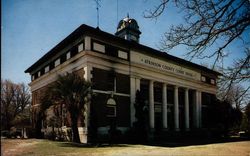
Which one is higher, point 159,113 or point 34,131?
point 159,113

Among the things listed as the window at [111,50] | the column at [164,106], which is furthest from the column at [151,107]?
the window at [111,50]

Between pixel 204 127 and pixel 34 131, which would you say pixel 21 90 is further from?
pixel 204 127

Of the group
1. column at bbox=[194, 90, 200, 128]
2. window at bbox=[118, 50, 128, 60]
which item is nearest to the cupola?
window at bbox=[118, 50, 128, 60]

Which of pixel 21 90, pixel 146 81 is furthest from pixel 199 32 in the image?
pixel 21 90

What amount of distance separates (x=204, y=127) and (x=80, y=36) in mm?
24864

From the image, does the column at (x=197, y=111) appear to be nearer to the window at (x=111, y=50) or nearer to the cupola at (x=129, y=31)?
the cupola at (x=129, y=31)

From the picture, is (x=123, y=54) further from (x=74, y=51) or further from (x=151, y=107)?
(x=151, y=107)

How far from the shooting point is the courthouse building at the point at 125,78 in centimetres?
2484

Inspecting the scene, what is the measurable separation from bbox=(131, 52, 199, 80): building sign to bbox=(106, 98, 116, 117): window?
5.65 meters

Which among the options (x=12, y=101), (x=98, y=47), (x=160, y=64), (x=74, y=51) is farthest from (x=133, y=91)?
(x=12, y=101)

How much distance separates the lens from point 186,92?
36844mm

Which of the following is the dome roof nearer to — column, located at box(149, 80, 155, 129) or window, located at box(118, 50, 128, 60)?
window, located at box(118, 50, 128, 60)

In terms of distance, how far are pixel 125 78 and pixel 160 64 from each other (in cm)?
681

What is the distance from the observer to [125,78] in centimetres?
2795
